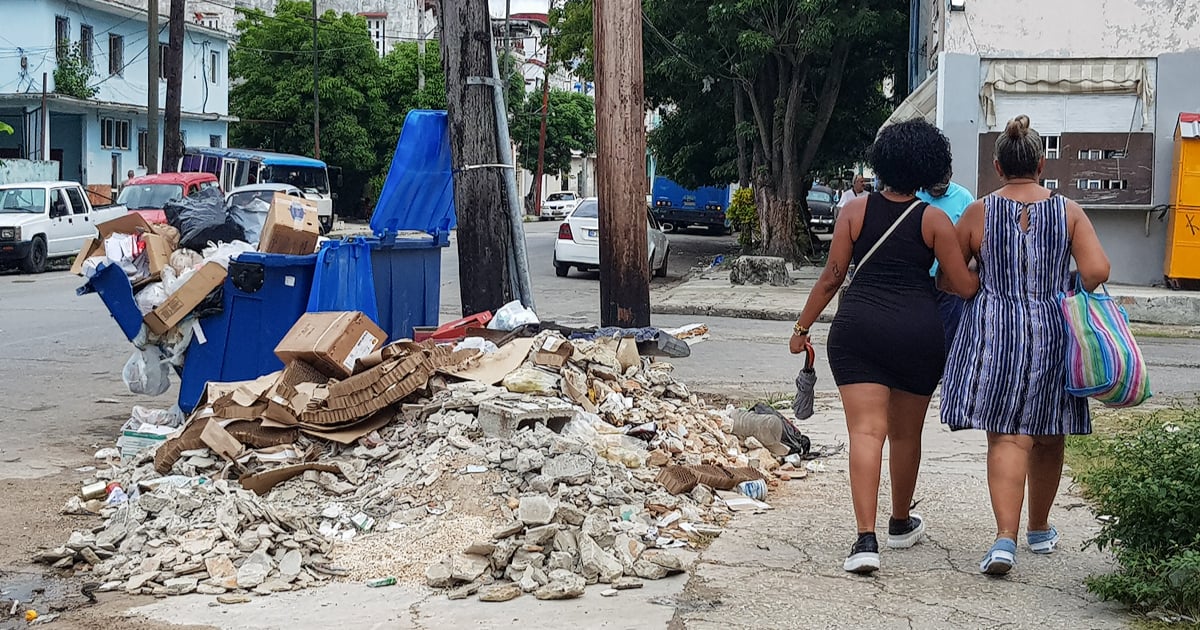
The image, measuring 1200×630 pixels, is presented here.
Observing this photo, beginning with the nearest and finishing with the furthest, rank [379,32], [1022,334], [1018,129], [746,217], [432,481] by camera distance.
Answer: [1022,334], [1018,129], [432,481], [746,217], [379,32]

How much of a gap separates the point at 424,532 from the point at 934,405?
17.5 ft

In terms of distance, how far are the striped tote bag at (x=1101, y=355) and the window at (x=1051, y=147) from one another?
560 inches

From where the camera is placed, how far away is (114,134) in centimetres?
3953

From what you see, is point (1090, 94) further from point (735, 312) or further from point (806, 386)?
point (806, 386)

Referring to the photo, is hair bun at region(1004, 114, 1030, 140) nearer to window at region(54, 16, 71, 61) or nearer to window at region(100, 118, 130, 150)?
window at region(54, 16, 71, 61)

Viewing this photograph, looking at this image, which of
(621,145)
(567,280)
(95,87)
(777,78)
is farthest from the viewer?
(95,87)

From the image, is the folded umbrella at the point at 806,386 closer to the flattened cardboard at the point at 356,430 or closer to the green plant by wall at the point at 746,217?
the flattened cardboard at the point at 356,430

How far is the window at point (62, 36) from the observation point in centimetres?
3584

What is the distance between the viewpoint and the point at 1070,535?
5.56m

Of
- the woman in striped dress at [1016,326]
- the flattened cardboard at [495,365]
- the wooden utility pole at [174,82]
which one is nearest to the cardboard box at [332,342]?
the flattened cardboard at [495,365]

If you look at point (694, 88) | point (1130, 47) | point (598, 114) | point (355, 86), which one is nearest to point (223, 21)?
point (355, 86)

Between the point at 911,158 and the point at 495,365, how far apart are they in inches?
116

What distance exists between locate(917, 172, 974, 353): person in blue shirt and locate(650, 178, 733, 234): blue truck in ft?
117

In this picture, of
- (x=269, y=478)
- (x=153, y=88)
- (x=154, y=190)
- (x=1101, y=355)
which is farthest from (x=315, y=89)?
(x=1101, y=355)
